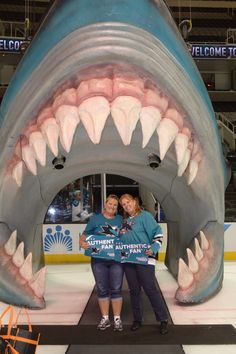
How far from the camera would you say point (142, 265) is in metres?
3.21

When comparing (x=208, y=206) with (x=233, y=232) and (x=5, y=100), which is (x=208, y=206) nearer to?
(x=5, y=100)

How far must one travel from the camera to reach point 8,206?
133 inches

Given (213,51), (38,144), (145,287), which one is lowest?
(145,287)

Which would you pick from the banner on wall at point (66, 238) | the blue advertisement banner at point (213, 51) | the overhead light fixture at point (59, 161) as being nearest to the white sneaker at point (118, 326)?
the overhead light fixture at point (59, 161)

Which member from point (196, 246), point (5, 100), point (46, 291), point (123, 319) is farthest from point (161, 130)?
point (46, 291)

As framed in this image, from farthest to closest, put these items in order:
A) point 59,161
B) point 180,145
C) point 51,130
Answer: point 59,161 < point 180,145 < point 51,130

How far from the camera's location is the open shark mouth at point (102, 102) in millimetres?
2469

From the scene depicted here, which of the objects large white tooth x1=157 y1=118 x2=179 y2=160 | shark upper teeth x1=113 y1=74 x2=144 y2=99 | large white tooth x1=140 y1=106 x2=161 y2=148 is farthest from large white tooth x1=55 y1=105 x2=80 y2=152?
large white tooth x1=157 y1=118 x2=179 y2=160

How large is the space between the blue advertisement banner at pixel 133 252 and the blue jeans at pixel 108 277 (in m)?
0.11

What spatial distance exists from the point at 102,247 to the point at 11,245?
2.39ft

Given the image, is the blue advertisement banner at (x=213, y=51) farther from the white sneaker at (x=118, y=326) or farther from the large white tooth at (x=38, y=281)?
the white sneaker at (x=118, y=326)

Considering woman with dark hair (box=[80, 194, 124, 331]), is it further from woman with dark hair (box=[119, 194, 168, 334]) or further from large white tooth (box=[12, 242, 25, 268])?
large white tooth (box=[12, 242, 25, 268])

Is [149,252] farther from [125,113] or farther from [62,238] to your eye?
[62,238]

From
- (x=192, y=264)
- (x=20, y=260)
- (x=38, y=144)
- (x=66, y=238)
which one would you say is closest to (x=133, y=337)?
(x=192, y=264)
